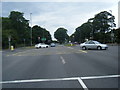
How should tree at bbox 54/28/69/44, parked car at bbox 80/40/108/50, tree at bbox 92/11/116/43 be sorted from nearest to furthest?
parked car at bbox 80/40/108/50, tree at bbox 92/11/116/43, tree at bbox 54/28/69/44

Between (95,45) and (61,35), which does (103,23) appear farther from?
(61,35)

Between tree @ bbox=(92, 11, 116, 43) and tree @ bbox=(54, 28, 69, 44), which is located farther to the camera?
tree @ bbox=(54, 28, 69, 44)

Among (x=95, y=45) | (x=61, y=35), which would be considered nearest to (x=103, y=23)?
(x=95, y=45)

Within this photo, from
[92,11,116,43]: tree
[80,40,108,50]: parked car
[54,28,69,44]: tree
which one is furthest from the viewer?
[54,28,69,44]: tree

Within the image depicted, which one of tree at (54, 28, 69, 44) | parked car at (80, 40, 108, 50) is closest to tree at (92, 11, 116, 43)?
parked car at (80, 40, 108, 50)

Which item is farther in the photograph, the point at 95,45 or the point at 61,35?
the point at 61,35

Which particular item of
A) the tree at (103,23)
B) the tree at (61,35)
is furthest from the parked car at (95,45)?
the tree at (61,35)

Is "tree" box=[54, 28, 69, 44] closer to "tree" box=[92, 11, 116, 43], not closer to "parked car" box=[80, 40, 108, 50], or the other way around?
"tree" box=[92, 11, 116, 43]

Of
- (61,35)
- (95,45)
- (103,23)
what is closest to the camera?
(95,45)

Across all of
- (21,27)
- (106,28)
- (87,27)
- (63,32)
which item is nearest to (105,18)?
(106,28)

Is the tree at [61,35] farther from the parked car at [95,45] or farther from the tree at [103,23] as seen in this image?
the parked car at [95,45]

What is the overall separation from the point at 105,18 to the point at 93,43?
5796 cm

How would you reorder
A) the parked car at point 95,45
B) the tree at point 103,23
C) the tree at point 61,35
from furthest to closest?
the tree at point 61,35 → the tree at point 103,23 → the parked car at point 95,45

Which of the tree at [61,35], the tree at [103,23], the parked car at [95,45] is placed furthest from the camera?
the tree at [61,35]
